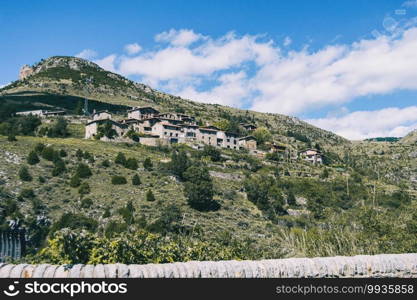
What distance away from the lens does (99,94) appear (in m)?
126

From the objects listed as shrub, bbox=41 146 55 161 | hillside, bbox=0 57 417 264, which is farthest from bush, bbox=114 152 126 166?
shrub, bbox=41 146 55 161

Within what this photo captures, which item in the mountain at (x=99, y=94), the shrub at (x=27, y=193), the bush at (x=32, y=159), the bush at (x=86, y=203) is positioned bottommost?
the bush at (x=86, y=203)

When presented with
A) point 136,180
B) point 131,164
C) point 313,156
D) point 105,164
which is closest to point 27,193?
point 136,180

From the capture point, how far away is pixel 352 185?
72.6 m

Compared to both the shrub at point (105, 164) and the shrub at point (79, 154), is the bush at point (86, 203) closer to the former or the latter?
the shrub at point (105, 164)

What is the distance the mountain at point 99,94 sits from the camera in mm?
112312

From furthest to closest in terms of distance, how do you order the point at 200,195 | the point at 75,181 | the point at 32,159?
the point at 32,159 → the point at 200,195 → the point at 75,181

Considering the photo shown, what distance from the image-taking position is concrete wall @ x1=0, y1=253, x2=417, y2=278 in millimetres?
5859

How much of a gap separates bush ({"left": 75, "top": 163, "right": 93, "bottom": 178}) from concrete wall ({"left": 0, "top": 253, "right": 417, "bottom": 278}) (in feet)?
149

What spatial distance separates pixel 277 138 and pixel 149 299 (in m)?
116

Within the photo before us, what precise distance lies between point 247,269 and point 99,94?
125482mm

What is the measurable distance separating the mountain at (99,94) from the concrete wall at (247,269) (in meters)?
102

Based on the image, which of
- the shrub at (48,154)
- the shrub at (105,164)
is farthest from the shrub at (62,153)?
the shrub at (105,164)

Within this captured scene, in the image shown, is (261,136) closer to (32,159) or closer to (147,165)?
(147,165)
